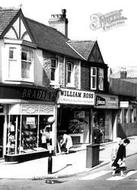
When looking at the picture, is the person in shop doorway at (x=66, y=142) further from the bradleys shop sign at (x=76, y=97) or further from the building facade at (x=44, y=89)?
the bradleys shop sign at (x=76, y=97)

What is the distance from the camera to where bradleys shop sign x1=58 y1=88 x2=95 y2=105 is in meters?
25.2

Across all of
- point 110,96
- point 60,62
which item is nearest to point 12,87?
point 60,62

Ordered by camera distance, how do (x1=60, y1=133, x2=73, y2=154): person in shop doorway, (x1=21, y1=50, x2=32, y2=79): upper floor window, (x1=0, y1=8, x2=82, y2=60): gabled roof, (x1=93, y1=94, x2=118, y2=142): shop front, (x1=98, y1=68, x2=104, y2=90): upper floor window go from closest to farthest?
1. (x1=0, y1=8, x2=82, y2=60): gabled roof
2. (x1=21, y1=50, x2=32, y2=79): upper floor window
3. (x1=60, y1=133, x2=73, y2=154): person in shop doorway
4. (x1=93, y1=94, x2=118, y2=142): shop front
5. (x1=98, y1=68, x2=104, y2=90): upper floor window

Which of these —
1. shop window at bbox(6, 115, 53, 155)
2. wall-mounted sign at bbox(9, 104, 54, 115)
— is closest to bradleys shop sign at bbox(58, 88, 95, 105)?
wall-mounted sign at bbox(9, 104, 54, 115)

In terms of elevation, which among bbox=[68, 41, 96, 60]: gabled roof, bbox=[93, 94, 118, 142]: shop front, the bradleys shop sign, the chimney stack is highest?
the chimney stack

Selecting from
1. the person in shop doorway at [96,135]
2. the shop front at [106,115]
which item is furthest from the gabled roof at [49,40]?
the person in shop doorway at [96,135]

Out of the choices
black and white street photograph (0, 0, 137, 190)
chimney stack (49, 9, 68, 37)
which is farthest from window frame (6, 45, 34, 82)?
chimney stack (49, 9, 68, 37)

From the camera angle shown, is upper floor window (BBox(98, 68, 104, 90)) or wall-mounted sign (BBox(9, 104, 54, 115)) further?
upper floor window (BBox(98, 68, 104, 90))

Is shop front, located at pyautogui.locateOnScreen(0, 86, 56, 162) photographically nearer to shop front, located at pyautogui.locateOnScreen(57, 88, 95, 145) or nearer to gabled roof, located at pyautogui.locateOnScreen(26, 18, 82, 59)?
shop front, located at pyautogui.locateOnScreen(57, 88, 95, 145)

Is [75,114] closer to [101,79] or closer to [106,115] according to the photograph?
[101,79]

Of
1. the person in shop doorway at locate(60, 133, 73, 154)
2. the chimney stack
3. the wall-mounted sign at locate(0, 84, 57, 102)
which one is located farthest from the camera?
the chimney stack

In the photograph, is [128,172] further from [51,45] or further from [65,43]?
[65,43]

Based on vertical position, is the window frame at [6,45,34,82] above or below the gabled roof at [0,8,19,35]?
below

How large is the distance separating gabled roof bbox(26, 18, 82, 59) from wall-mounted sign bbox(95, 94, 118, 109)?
3.62m
